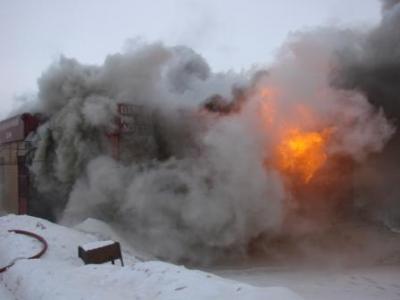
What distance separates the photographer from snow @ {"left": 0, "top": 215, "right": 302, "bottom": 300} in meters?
5.12

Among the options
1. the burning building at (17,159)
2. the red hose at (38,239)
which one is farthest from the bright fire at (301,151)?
the burning building at (17,159)

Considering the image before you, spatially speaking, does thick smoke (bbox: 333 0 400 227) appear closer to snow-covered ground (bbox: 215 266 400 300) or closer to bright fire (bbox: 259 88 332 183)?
bright fire (bbox: 259 88 332 183)

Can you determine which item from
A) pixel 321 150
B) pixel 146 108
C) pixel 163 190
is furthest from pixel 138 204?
pixel 321 150

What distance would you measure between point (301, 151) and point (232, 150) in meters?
2.11

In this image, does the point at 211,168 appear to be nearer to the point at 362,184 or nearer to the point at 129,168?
the point at 129,168

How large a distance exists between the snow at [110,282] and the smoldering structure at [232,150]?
580 centimetres

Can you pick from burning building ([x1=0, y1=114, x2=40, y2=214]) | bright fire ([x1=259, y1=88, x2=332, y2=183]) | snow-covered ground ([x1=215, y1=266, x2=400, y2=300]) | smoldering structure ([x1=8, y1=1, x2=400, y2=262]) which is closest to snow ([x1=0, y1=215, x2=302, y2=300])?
snow-covered ground ([x1=215, y1=266, x2=400, y2=300])

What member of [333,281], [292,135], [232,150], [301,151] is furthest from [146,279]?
[301,151]

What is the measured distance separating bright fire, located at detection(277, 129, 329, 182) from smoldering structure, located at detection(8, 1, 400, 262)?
3 centimetres

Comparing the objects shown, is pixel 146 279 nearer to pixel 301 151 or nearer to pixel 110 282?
pixel 110 282

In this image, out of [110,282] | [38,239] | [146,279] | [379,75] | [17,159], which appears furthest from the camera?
[17,159]

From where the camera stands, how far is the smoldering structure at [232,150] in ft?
44.6

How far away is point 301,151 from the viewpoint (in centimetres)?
1378

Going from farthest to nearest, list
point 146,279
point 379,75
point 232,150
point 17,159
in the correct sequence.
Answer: point 17,159, point 379,75, point 232,150, point 146,279
